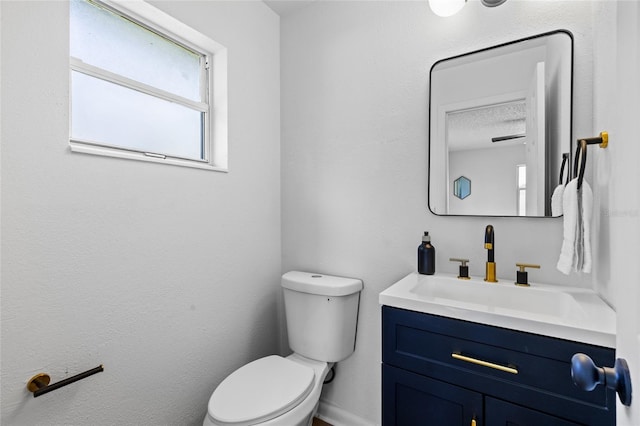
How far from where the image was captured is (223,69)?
1.62 metres

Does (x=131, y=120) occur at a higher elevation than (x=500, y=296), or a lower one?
higher

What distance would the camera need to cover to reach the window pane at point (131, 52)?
1.20m

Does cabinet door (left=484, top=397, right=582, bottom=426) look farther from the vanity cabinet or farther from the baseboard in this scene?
the baseboard

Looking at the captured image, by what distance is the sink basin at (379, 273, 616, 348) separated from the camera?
31.9 inches

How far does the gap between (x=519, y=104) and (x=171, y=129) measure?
156 cm

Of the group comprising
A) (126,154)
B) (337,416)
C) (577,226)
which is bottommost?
(337,416)

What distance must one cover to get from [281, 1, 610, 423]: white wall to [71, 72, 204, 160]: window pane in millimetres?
577

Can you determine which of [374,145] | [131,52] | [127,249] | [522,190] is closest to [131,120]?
[131,52]

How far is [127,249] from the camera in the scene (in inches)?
47.6

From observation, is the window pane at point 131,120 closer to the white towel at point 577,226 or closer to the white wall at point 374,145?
the white wall at point 374,145

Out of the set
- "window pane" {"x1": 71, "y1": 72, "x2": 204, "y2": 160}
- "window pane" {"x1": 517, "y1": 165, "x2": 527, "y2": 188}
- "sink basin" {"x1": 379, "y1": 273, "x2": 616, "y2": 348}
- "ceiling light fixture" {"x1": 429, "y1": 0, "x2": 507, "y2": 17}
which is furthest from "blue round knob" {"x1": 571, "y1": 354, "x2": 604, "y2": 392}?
"window pane" {"x1": 71, "y1": 72, "x2": 204, "y2": 160}

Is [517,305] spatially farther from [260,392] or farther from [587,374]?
[260,392]

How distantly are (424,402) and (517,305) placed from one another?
0.52 meters

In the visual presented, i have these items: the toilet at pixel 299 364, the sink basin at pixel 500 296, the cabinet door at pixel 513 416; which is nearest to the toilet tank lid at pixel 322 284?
the toilet at pixel 299 364
